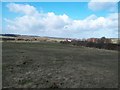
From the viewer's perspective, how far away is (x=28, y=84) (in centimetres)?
1045

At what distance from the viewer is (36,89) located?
9.64m

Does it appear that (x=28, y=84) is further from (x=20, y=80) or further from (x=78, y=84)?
(x=78, y=84)

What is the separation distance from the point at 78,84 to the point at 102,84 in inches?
49.2

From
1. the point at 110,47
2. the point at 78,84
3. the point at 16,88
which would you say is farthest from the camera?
the point at 110,47

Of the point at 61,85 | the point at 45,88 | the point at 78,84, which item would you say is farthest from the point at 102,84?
the point at 45,88

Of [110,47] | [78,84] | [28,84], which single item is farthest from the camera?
[110,47]

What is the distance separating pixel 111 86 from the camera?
11.3 meters

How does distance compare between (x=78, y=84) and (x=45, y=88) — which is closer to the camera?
(x=45, y=88)

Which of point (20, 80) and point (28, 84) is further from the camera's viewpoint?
point (20, 80)

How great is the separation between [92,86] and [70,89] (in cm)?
139

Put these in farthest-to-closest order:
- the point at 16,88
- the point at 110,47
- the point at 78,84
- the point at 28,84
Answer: the point at 110,47, the point at 78,84, the point at 28,84, the point at 16,88

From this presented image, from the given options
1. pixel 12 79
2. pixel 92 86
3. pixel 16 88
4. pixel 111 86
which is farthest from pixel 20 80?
pixel 111 86

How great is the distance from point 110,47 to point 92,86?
138 feet

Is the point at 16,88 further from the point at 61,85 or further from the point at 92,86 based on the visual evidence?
the point at 92,86
